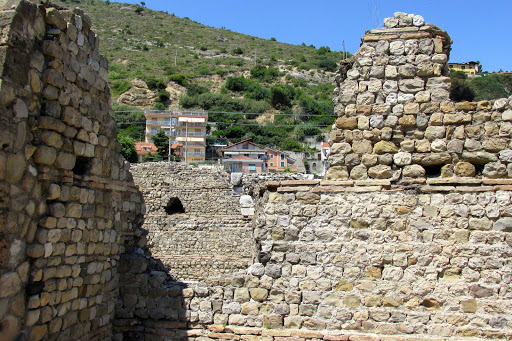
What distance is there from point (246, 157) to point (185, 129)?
420 inches

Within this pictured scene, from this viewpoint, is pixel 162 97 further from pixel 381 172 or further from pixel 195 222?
pixel 381 172

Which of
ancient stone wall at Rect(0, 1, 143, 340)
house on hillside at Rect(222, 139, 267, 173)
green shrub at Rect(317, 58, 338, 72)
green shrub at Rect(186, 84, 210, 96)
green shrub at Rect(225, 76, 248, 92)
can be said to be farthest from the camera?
green shrub at Rect(317, 58, 338, 72)

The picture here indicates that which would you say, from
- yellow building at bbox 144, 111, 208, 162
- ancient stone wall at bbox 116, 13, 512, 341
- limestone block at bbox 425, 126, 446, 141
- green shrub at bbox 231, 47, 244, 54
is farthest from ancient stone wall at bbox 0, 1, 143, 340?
green shrub at bbox 231, 47, 244, 54

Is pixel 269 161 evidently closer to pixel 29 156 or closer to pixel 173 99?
pixel 173 99

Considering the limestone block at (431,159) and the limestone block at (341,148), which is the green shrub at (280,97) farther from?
the limestone block at (431,159)

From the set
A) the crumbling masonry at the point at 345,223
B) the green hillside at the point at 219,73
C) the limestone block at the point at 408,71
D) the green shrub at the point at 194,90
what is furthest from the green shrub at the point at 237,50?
the limestone block at the point at 408,71

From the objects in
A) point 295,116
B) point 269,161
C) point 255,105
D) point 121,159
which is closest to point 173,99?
point 255,105

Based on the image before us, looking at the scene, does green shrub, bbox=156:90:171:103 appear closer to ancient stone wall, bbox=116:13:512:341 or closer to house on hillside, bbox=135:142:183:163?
house on hillside, bbox=135:142:183:163

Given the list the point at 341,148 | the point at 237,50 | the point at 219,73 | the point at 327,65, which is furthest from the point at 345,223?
the point at 237,50

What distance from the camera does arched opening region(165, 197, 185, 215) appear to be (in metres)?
23.7

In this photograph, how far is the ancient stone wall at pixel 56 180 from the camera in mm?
4191

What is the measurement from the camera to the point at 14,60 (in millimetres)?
4215

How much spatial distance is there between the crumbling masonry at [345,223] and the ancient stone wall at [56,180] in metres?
0.03

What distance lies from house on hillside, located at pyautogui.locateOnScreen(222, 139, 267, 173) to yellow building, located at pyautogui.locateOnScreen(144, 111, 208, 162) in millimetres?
3624
